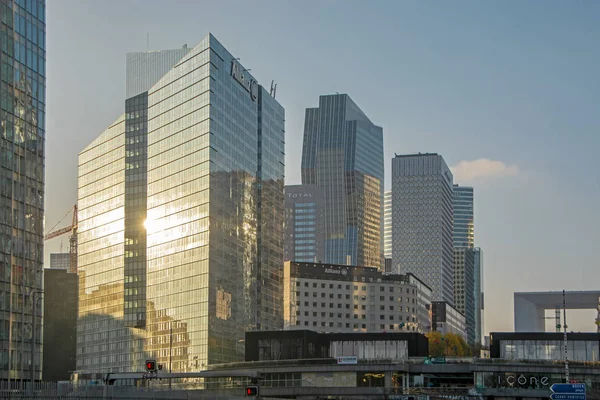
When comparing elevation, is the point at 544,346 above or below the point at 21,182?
below

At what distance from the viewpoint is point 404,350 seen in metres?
159

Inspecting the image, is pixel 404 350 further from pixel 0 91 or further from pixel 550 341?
pixel 0 91

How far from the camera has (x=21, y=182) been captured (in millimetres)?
125000

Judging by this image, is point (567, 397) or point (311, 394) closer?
point (567, 397)

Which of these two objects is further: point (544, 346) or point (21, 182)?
point (544, 346)

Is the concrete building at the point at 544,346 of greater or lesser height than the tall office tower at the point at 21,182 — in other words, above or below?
below

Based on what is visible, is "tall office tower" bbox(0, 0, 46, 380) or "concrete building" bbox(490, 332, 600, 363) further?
"concrete building" bbox(490, 332, 600, 363)

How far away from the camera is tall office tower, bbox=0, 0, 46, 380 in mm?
120812

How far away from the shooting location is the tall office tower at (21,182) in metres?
121

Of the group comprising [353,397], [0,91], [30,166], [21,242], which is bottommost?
[353,397]

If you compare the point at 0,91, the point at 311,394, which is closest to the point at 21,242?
the point at 0,91

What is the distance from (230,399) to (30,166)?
198ft

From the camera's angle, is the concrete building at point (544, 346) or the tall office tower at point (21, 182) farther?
the concrete building at point (544, 346)

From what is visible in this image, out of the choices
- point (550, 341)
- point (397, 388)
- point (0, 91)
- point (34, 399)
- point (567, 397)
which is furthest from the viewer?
point (550, 341)
